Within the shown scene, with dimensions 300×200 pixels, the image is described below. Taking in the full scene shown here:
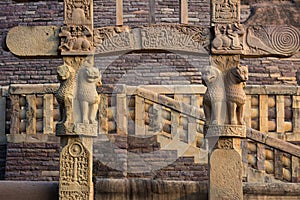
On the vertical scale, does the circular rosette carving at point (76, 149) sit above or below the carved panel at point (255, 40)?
below

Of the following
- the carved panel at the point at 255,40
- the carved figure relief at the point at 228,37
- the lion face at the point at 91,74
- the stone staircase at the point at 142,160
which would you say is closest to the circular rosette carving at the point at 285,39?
the carved panel at the point at 255,40

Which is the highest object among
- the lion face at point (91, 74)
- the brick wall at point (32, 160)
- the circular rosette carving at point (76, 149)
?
the lion face at point (91, 74)

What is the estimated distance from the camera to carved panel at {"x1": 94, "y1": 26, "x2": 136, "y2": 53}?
14461 mm

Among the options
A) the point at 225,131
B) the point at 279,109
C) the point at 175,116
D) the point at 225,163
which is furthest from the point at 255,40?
the point at 279,109

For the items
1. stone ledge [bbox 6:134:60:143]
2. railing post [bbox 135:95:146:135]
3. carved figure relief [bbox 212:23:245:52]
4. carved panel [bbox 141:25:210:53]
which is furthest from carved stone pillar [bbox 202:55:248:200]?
stone ledge [bbox 6:134:60:143]

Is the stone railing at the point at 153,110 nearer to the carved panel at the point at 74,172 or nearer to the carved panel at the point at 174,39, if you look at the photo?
the carved panel at the point at 174,39

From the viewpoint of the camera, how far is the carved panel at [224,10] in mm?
14433

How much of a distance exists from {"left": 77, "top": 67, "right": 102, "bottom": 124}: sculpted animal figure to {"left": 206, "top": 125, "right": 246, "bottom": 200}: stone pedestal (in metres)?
1.45

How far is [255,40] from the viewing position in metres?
14.5

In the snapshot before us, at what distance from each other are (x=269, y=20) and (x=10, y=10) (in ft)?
20.1

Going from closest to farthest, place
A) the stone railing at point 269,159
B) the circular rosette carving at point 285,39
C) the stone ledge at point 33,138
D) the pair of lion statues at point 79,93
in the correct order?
1. the pair of lion statues at point 79,93
2. the circular rosette carving at point 285,39
3. the stone railing at point 269,159
4. the stone ledge at point 33,138

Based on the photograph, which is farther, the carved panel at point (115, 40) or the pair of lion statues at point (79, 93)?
the carved panel at point (115, 40)

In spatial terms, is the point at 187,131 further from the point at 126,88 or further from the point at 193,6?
the point at 193,6

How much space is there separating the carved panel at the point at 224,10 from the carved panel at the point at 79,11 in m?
1.54
